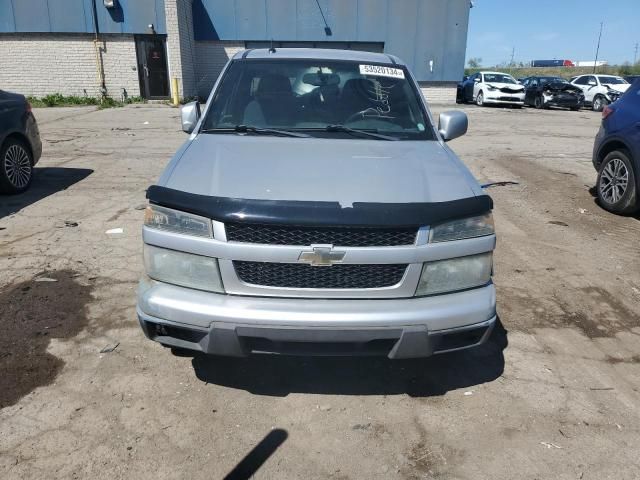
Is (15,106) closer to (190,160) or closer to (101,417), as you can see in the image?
(190,160)

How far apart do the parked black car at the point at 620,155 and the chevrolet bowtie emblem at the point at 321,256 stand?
17.0 feet

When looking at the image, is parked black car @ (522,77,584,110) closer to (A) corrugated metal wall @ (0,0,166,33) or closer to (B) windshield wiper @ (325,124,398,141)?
(A) corrugated metal wall @ (0,0,166,33)

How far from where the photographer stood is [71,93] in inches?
861

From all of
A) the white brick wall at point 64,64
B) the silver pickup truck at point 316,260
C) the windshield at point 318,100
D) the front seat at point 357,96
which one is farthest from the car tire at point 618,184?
the white brick wall at point 64,64

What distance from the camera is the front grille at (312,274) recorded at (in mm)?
2510

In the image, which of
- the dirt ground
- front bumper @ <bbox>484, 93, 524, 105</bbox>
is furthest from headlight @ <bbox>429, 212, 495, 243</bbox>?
front bumper @ <bbox>484, 93, 524, 105</bbox>

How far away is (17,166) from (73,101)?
16.2 metres

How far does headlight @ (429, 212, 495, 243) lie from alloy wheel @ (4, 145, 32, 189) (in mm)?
6286

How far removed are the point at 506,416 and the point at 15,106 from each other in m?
7.13

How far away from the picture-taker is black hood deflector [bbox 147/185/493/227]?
2.41 m

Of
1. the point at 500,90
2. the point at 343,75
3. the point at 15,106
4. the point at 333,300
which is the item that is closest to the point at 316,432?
the point at 333,300

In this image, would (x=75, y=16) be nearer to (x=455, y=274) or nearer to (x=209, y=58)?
(x=209, y=58)

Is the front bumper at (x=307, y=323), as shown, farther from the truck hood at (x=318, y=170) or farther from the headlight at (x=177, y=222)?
the truck hood at (x=318, y=170)

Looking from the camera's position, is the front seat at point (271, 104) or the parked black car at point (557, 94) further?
the parked black car at point (557, 94)
